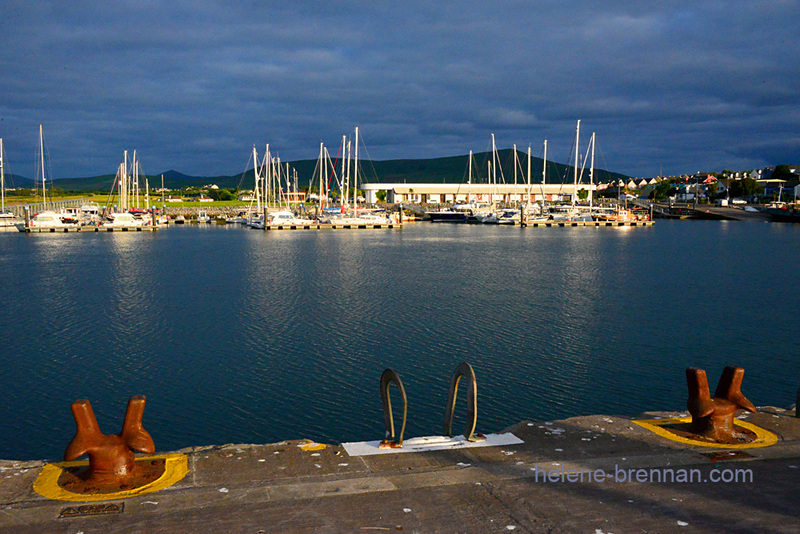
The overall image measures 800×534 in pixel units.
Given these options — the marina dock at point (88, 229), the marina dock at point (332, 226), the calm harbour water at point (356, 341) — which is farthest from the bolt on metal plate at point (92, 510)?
the marina dock at point (88, 229)

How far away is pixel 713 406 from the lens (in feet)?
29.2

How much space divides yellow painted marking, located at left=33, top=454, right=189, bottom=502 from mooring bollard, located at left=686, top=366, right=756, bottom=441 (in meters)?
6.75

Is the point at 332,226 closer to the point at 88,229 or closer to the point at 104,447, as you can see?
the point at 88,229

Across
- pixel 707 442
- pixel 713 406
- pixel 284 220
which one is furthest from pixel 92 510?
pixel 284 220

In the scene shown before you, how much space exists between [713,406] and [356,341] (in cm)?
1499

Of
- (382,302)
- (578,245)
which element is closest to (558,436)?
(382,302)

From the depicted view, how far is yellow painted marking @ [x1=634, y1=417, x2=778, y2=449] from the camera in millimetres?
8656

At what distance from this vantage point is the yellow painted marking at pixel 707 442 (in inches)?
341

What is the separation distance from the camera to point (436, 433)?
13.5 meters

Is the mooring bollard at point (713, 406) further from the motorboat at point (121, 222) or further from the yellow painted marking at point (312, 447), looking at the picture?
the motorboat at point (121, 222)

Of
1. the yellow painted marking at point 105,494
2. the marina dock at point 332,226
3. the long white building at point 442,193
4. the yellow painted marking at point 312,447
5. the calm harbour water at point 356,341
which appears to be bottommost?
the calm harbour water at point 356,341

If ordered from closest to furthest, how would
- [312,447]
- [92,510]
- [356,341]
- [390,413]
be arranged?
[92,510], [312,447], [390,413], [356,341]

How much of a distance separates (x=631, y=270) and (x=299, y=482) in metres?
43.2

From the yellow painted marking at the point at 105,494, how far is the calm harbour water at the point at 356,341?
5.12 meters
